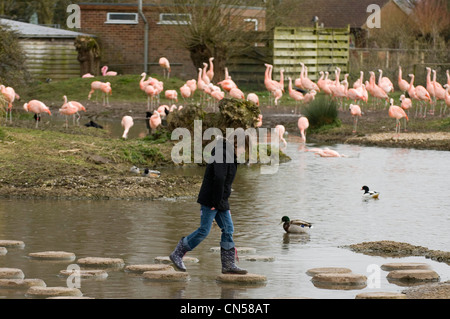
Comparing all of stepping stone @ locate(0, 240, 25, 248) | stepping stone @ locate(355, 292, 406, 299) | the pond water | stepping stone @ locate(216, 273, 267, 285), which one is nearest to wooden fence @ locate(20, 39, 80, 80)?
the pond water

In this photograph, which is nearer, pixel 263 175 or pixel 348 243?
pixel 348 243

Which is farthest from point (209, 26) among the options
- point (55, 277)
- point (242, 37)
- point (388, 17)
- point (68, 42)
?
point (55, 277)

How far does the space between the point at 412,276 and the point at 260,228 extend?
3552 mm

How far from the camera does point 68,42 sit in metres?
43.2

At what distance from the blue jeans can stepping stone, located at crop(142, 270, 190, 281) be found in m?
0.51

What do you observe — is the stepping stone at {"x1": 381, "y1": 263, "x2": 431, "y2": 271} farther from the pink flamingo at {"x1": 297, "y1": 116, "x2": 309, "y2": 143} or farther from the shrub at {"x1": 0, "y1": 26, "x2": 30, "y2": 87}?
the shrub at {"x1": 0, "y1": 26, "x2": 30, "y2": 87}

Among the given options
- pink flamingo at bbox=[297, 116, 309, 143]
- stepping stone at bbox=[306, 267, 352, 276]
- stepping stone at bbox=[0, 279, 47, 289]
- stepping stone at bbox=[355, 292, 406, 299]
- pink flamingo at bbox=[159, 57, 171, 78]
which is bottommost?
stepping stone at bbox=[306, 267, 352, 276]

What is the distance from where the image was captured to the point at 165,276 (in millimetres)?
9305

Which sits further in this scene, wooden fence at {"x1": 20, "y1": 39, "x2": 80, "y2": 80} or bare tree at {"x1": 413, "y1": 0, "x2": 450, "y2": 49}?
bare tree at {"x1": 413, "y1": 0, "x2": 450, "y2": 49}

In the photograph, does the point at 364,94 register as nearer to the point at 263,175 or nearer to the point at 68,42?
the point at 263,175

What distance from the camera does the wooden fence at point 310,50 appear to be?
138ft

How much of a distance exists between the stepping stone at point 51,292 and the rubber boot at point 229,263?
1770mm

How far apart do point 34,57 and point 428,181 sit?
2827cm

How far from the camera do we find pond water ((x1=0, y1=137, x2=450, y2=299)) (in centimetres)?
917
